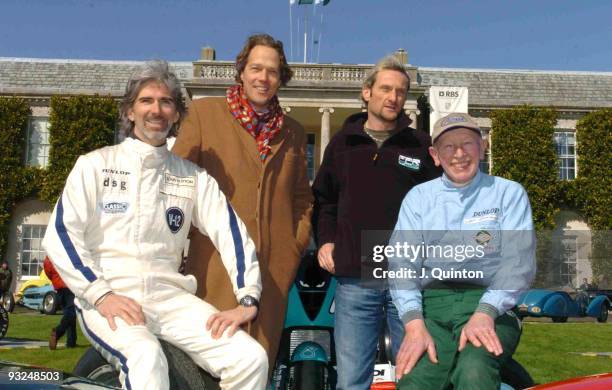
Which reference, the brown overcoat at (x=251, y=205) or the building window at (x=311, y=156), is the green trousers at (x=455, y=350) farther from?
the building window at (x=311, y=156)

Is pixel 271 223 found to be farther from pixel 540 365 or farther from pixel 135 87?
pixel 540 365

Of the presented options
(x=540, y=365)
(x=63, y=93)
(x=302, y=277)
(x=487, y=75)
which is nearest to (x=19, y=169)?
(x=63, y=93)

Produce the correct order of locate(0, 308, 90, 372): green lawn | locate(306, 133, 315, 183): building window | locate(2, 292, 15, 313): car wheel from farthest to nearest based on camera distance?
locate(306, 133, 315, 183): building window
locate(2, 292, 15, 313): car wheel
locate(0, 308, 90, 372): green lawn

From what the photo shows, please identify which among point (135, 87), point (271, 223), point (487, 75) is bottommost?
point (271, 223)

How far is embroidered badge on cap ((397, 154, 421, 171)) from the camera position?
3473 millimetres

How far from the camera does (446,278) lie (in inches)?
111

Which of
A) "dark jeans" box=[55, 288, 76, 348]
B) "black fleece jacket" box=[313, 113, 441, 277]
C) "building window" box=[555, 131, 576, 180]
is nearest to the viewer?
"black fleece jacket" box=[313, 113, 441, 277]

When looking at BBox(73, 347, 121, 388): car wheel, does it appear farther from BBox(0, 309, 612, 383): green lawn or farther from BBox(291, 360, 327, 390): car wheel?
BBox(0, 309, 612, 383): green lawn

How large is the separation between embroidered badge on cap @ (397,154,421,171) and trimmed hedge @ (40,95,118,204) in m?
26.1

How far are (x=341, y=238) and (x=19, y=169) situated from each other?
27662 millimetres

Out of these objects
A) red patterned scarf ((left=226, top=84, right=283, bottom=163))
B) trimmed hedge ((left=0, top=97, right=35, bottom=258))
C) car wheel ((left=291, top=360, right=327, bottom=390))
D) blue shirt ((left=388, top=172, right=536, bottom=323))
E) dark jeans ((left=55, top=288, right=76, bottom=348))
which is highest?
trimmed hedge ((left=0, top=97, right=35, bottom=258))

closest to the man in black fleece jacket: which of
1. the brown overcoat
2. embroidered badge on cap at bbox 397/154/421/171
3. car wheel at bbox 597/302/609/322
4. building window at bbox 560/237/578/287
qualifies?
embroidered badge on cap at bbox 397/154/421/171

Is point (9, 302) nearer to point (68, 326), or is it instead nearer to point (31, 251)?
point (31, 251)

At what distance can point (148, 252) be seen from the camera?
2.68 metres
